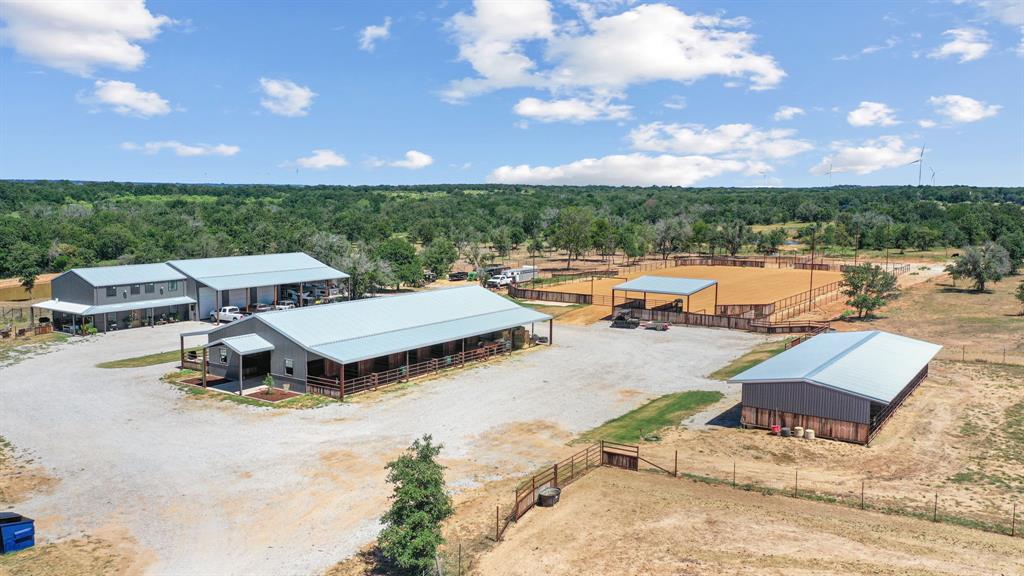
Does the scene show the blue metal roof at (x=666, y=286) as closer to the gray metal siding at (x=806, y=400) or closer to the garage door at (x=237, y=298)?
the gray metal siding at (x=806, y=400)

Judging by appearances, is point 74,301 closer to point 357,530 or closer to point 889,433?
point 357,530

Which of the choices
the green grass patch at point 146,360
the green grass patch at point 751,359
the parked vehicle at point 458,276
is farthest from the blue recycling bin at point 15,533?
the parked vehicle at point 458,276

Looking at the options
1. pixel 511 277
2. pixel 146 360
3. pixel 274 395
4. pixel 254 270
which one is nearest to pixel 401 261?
pixel 511 277

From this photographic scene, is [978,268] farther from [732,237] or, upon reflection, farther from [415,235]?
[415,235]

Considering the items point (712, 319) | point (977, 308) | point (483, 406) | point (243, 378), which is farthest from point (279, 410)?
point (977, 308)

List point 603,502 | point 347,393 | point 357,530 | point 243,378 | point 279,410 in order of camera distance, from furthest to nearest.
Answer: point 243,378, point 347,393, point 279,410, point 603,502, point 357,530
